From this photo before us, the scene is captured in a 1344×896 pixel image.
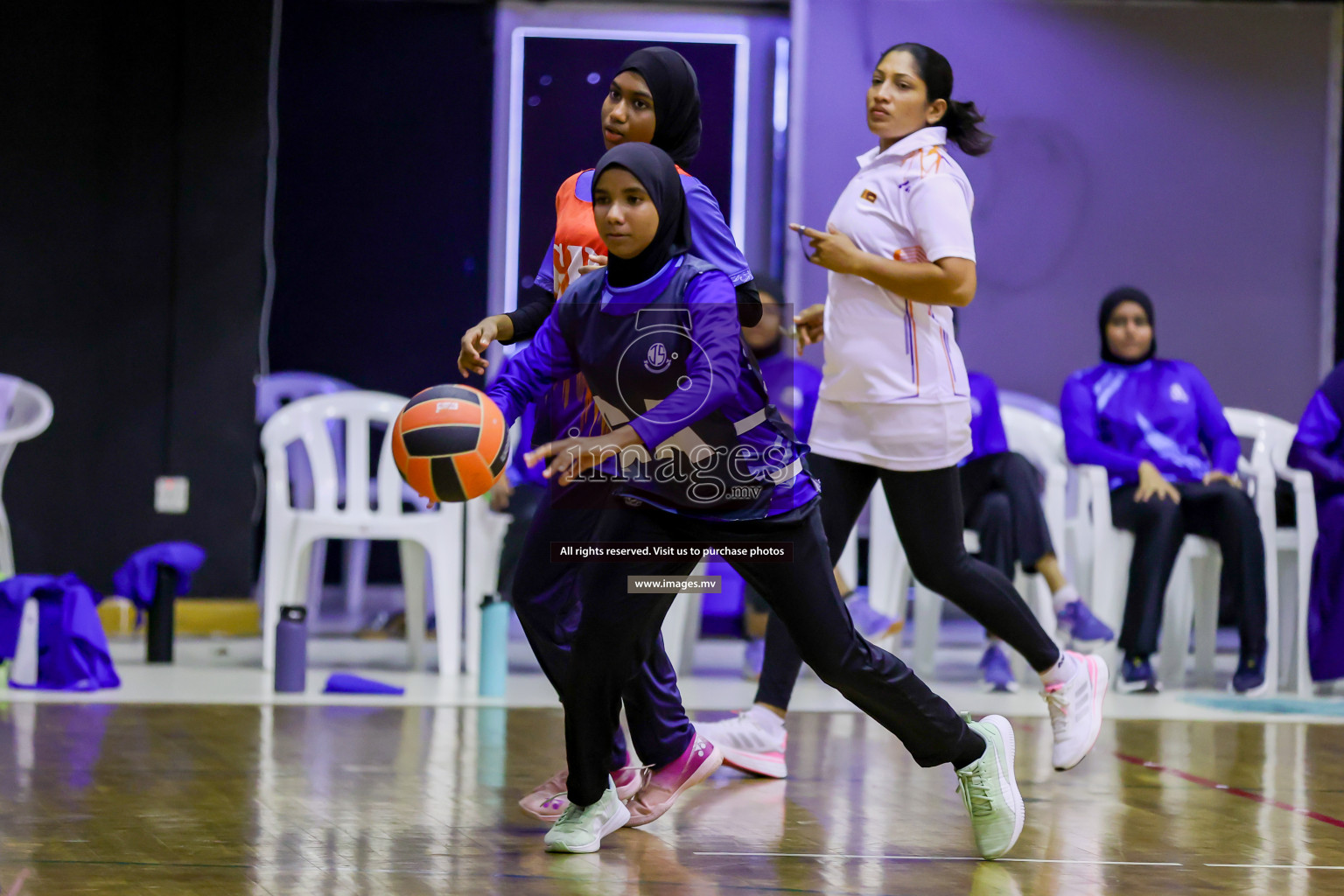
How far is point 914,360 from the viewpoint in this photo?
3096mm

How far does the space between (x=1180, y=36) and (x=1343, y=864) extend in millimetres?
5330

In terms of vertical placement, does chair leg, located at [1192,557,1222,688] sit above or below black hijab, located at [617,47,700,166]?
below

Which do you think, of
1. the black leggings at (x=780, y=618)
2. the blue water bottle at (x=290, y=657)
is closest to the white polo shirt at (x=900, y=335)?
the black leggings at (x=780, y=618)

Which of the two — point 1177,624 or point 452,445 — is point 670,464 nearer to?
point 452,445

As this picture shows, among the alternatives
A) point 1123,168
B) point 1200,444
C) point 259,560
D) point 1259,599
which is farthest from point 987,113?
point 259,560

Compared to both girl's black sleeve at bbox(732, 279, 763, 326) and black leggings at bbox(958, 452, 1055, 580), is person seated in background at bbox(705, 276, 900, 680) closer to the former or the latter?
black leggings at bbox(958, 452, 1055, 580)

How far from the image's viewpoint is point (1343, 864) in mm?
2623

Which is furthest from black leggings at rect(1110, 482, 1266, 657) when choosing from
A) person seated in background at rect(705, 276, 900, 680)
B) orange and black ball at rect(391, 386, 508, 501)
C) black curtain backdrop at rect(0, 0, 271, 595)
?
black curtain backdrop at rect(0, 0, 271, 595)

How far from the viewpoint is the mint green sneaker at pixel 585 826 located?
2592mm

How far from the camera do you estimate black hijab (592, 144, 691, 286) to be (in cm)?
240

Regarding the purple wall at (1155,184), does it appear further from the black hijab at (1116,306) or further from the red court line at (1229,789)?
the red court line at (1229,789)

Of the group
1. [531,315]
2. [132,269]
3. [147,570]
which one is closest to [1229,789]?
[531,315]

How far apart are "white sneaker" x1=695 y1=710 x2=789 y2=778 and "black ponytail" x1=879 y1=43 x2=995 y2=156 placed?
Result: 1.34 metres

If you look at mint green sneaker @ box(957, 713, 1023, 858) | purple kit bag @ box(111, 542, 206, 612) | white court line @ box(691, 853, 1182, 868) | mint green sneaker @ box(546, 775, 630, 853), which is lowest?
white court line @ box(691, 853, 1182, 868)
